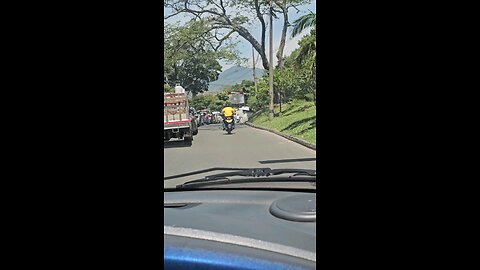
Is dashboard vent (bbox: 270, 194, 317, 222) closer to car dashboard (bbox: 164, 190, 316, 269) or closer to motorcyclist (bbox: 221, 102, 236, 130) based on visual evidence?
car dashboard (bbox: 164, 190, 316, 269)

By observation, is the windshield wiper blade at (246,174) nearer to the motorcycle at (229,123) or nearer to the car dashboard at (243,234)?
the car dashboard at (243,234)

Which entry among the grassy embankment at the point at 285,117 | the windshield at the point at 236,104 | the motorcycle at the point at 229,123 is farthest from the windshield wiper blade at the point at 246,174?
the grassy embankment at the point at 285,117

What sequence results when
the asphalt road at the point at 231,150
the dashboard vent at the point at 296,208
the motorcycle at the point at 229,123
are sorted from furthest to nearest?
the motorcycle at the point at 229,123, the asphalt road at the point at 231,150, the dashboard vent at the point at 296,208

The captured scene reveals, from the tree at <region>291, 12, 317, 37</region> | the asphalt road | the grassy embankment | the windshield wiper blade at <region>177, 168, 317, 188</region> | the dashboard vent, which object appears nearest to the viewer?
the tree at <region>291, 12, 317, 37</region>

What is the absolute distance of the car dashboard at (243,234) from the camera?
170cm

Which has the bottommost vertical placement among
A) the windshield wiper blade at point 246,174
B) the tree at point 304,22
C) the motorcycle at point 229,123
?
the windshield wiper blade at point 246,174

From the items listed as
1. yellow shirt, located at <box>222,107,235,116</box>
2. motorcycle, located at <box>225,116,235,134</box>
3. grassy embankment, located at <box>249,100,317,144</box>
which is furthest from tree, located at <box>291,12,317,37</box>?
grassy embankment, located at <box>249,100,317,144</box>

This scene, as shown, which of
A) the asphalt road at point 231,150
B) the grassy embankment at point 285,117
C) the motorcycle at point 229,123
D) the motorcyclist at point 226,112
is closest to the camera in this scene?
the asphalt road at point 231,150

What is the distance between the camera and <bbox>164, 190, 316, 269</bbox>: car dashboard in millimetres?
1698

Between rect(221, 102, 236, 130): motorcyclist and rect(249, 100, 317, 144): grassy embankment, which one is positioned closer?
rect(221, 102, 236, 130): motorcyclist

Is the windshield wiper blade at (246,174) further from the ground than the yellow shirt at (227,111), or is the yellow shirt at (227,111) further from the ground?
the yellow shirt at (227,111)
